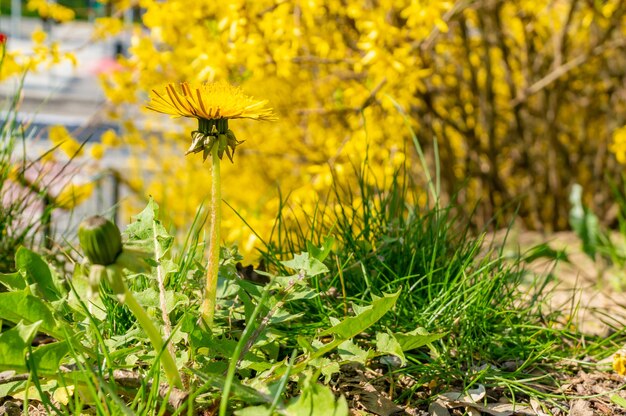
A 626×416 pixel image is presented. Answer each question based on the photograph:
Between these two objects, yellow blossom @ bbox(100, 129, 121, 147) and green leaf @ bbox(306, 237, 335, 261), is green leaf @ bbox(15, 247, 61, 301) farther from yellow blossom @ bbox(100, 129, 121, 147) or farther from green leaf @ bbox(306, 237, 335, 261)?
yellow blossom @ bbox(100, 129, 121, 147)

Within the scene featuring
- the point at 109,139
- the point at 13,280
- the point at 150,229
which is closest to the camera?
the point at 13,280

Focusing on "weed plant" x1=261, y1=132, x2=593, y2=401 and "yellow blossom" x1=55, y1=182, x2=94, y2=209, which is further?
"yellow blossom" x1=55, y1=182, x2=94, y2=209

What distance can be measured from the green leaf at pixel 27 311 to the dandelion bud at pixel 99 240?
283 mm

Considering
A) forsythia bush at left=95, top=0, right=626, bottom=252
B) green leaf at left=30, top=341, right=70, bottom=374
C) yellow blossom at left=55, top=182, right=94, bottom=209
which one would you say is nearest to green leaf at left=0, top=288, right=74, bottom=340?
green leaf at left=30, top=341, right=70, bottom=374

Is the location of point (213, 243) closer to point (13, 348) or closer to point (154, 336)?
point (154, 336)

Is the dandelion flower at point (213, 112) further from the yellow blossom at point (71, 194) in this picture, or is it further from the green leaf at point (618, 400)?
the yellow blossom at point (71, 194)

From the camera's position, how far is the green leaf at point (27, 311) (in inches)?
55.1

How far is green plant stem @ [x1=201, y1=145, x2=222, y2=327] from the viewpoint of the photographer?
1401mm

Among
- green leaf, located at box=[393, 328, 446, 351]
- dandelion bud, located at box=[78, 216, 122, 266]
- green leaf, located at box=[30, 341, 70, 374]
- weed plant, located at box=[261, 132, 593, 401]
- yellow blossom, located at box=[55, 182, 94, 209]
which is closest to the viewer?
dandelion bud, located at box=[78, 216, 122, 266]

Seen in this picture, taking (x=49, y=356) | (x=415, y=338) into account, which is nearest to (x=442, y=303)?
(x=415, y=338)

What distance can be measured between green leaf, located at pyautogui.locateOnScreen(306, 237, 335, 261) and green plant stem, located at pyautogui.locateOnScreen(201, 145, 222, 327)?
0.23 m

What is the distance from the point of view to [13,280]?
160cm

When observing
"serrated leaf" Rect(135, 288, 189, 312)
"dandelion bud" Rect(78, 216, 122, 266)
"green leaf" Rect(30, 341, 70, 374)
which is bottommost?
"green leaf" Rect(30, 341, 70, 374)

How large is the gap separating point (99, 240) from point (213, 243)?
0.31 m
